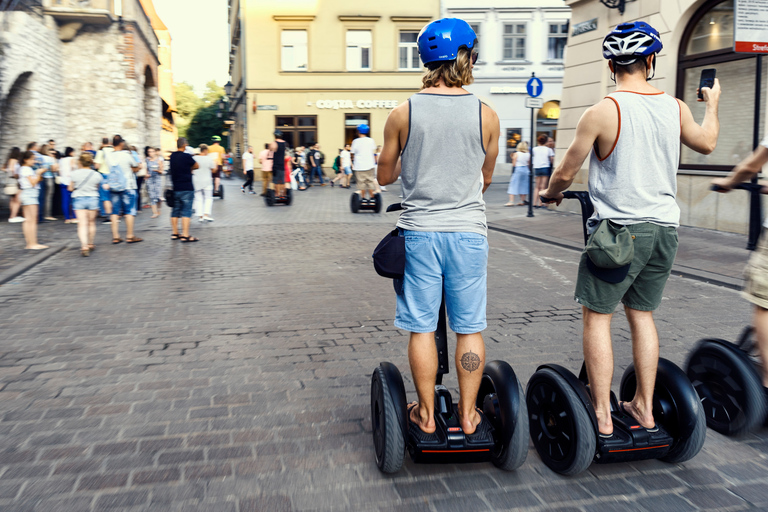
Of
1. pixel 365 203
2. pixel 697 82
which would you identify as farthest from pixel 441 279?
pixel 365 203

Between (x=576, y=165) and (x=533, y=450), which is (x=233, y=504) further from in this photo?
(x=576, y=165)

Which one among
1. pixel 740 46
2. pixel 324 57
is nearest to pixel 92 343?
pixel 740 46

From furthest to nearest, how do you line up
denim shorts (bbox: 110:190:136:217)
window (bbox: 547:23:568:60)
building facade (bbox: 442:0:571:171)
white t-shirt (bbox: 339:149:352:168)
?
1. window (bbox: 547:23:568:60)
2. building facade (bbox: 442:0:571:171)
3. white t-shirt (bbox: 339:149:352:168)
4. denim shorts (bbox: 110:190:136:217)

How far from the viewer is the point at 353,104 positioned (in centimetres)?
3419

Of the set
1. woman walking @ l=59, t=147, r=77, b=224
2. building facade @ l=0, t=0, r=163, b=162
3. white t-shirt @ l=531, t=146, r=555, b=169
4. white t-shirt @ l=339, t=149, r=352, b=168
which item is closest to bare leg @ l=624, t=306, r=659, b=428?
woman walking @ l=59, t=147, r=77, b=224

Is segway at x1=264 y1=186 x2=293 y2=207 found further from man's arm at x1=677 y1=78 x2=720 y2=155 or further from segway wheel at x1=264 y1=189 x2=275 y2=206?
man's arm at x1=677 y1=78 x2=720 y2=155

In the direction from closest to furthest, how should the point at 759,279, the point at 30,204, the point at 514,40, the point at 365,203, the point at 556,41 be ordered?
the point at 759,279, the point at 30,204, the point at 365,203, the point at 514,40, the point at 556,41

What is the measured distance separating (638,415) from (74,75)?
756 inches

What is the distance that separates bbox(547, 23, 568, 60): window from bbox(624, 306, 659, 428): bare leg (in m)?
35.0

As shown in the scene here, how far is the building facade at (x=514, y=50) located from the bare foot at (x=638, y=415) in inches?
1308

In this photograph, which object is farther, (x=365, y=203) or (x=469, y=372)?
(x=365, y=203)

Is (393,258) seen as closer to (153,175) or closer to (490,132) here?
(490,132)

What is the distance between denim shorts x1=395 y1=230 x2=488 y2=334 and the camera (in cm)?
284

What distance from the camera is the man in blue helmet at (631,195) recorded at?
283 cm
